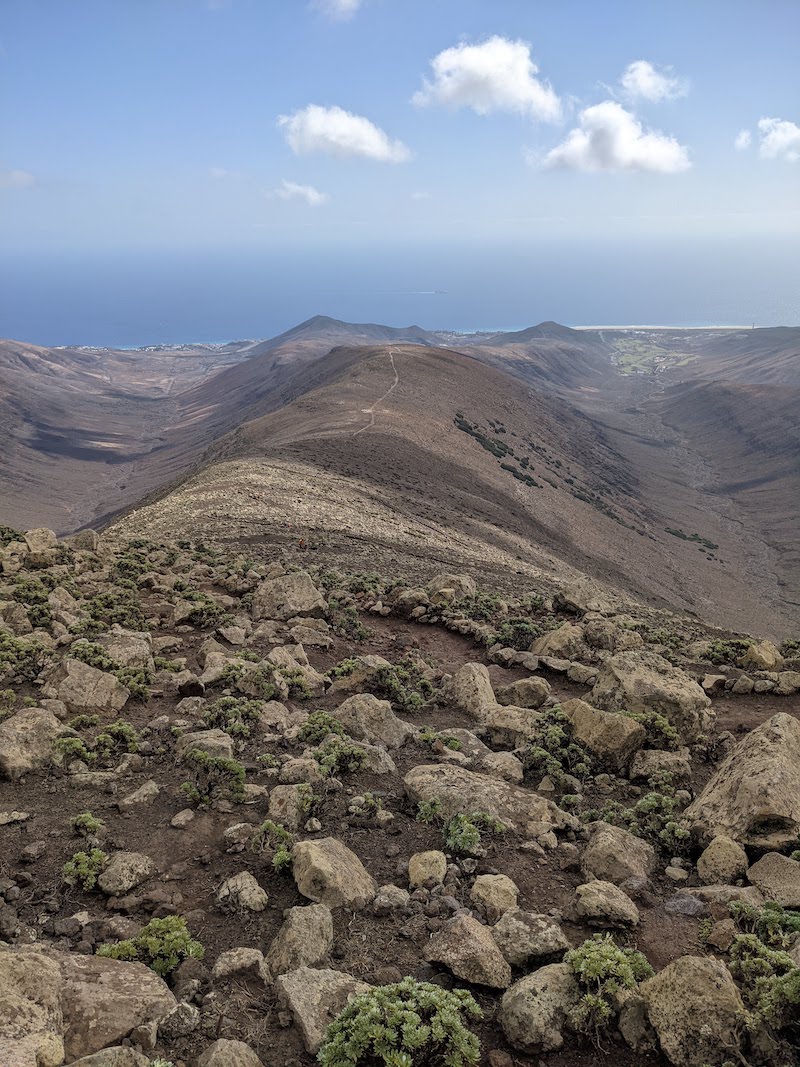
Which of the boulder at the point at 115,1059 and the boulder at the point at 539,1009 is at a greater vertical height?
the boulder at the point at 115,1059

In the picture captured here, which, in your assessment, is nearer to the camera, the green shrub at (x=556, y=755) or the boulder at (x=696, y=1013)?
the boulder at (x=696, y=1013)

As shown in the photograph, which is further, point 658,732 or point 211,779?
point 658,732

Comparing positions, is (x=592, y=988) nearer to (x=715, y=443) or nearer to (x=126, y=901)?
(x=126, y=901)

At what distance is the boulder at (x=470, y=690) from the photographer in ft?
37.2

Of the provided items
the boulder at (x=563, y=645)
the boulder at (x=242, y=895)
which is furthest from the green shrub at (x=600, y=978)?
the boulder at (x=563, y=645)

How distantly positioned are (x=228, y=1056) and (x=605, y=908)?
11.4ft

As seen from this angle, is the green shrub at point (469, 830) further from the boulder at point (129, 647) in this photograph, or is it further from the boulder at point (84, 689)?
the boulder at point (129, 647)

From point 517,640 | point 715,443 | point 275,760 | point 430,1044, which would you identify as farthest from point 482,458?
point 715,443

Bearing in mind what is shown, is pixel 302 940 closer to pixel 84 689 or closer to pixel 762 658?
pixel 84 689

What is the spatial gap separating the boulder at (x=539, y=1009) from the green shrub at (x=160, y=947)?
261 centimetres

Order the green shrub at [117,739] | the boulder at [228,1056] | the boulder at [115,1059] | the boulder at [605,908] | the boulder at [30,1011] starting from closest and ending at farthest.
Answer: the boulder at [115,1059], the boulder at [30,1011], the boulder at [228,1056], the boulder at [605,908], the green shrub at [117,739]

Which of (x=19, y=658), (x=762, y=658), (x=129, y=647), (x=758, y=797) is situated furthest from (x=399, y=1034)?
(x=762, y=658)

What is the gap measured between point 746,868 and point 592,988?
2794 millimetres

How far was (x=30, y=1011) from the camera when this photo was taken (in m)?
4.67
